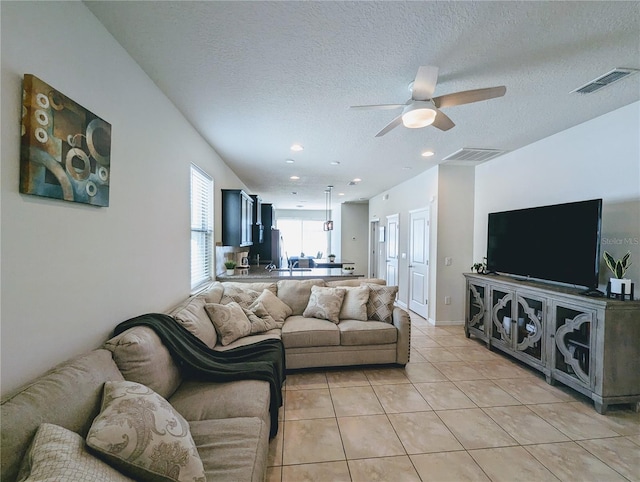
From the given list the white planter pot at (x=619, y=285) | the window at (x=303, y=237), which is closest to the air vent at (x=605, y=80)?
the white planter pot at (x=619, y=285)

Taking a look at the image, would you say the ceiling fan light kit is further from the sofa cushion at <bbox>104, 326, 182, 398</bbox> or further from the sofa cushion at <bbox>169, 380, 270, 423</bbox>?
the sofa cushion at <bbox>104, 326, 182, 398</bbox>

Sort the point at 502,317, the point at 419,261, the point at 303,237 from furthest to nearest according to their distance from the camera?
the point at 303,237 → the point at 419,261 → the point at 502,317

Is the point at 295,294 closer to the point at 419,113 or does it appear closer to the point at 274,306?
the point at 274,306

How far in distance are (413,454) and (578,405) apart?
1796mm

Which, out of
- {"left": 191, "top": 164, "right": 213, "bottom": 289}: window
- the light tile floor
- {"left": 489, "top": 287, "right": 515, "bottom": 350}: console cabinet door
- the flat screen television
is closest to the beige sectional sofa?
the light tile floor

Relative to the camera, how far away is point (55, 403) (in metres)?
1.09

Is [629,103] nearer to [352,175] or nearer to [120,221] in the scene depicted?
[352,175]

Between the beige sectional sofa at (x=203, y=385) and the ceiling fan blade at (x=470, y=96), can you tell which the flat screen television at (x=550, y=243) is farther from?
the ceiling fan blade at (x=470, y=96)

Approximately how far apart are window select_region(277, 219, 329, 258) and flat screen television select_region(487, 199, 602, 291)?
27.9 feet

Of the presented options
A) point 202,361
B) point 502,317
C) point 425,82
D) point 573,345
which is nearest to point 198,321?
point 202,361

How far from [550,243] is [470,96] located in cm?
219

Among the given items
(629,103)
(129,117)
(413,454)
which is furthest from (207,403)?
(629,103)

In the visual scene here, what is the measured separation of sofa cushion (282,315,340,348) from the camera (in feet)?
10.0

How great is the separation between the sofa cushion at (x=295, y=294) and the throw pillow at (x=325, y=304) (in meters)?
0.11
